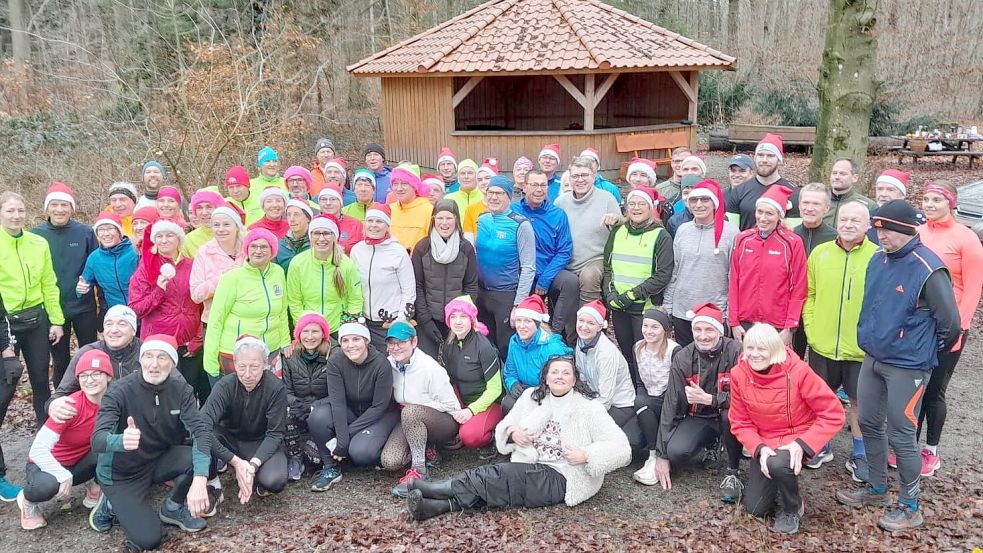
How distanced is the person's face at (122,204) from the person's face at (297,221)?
1.81 meters

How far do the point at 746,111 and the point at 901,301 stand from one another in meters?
23.3

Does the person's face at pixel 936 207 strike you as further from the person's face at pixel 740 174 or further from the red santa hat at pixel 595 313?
the red santa hat at pixel 595 313

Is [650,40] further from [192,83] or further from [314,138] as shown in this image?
[314,138]

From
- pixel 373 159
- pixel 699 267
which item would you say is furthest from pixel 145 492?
pixel 373 159

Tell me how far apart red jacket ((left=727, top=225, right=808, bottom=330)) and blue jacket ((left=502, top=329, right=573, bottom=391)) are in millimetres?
1443

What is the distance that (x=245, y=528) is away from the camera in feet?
17.1

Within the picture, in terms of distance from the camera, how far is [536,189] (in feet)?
22.0

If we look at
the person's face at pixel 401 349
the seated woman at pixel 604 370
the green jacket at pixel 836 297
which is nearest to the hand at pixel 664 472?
the seated woman at pixel 604 370

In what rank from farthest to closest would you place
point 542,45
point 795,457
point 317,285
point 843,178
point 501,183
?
point 542,45 < point 501,183 < point 843,178 < point 317,285 < point 795,457

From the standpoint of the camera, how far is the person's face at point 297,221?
640cm

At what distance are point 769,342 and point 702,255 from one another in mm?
1473

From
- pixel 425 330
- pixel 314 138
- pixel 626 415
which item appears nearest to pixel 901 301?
pixel 626 415

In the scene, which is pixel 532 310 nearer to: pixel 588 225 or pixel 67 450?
pixel 588 225

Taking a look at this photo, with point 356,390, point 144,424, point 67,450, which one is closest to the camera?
point 144,424
